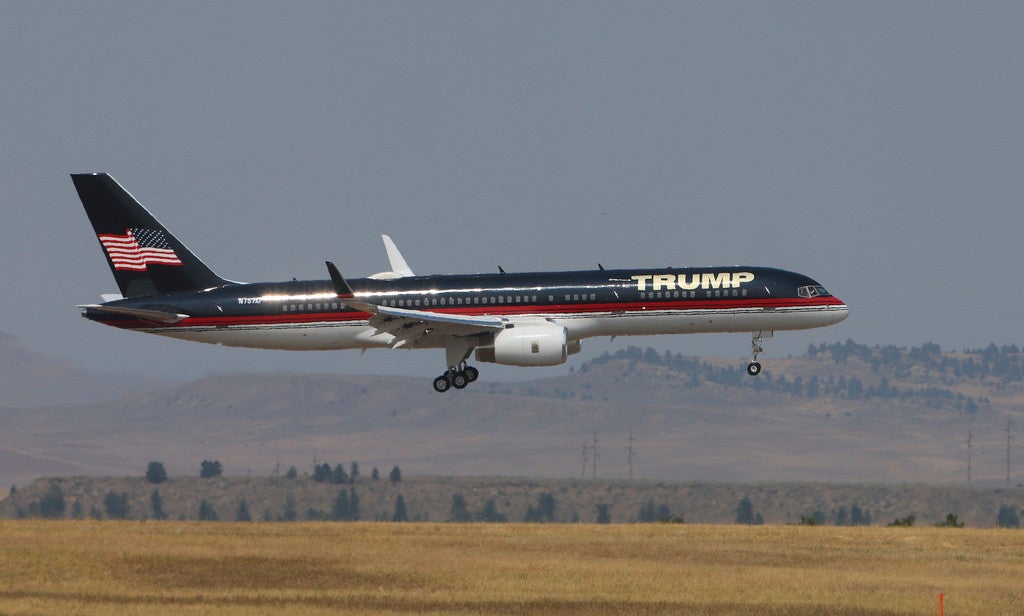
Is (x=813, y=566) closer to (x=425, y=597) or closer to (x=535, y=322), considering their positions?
(x=425, y=597)

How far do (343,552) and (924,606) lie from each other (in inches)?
827

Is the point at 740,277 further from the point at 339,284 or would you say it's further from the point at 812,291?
the point at 339,284

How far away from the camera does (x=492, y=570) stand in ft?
176

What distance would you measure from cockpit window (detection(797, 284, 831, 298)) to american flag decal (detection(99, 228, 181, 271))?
32691 millimetres

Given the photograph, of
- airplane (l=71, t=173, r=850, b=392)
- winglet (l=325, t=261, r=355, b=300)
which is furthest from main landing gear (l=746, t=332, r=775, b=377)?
winglet (l=325, t=261, r=355, b=300)

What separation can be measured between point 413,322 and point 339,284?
14.8 feet

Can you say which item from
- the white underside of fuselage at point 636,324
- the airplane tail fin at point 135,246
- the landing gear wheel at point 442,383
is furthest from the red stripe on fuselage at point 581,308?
the airplane tail fin at point 135,246

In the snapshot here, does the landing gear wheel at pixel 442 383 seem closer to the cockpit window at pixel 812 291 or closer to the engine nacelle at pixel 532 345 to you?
the engine nacelle at pixel 532 345

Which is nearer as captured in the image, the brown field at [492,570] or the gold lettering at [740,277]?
the brown field at [492,570]

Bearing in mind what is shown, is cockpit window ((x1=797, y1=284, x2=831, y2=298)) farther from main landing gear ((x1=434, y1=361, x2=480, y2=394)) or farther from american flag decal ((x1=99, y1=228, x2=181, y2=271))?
american flag decal ((x1=99, y1=228, x2=181, y2=271))

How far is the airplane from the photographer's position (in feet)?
251

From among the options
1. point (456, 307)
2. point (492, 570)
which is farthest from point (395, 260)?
point (492, 570)

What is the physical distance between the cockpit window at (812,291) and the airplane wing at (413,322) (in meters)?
14.4

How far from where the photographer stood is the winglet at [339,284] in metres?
71.7
